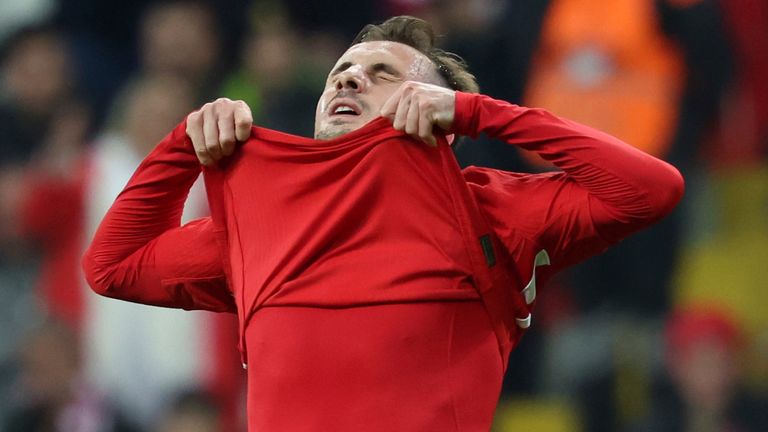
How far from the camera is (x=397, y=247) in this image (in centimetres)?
183

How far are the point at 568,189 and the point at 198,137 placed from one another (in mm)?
590

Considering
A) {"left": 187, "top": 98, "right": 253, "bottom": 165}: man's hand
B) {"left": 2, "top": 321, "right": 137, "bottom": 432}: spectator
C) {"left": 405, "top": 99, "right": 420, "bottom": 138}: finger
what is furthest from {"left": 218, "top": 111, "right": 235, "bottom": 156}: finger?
{"left": 2, "top": 321, "right": 137, "bottom": 432}: spectator

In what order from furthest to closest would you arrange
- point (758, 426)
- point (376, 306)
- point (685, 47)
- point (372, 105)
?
point (685, 47) → point (758, 426) → point (372, 105) → point (376, 306)

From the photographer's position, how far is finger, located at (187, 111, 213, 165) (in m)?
1.93

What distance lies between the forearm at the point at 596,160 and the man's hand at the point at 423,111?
0.7 inches

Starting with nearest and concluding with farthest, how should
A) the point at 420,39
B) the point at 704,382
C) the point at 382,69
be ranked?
the point at 382,69 → the point at 420,39 → the point at 704,382

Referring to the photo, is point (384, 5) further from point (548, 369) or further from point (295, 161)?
point (295, 161)

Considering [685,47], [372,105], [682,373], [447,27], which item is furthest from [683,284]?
[372,105]

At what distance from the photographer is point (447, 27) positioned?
3.75m

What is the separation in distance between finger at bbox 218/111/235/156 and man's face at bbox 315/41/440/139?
0.20 metres

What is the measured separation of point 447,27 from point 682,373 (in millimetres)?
1257

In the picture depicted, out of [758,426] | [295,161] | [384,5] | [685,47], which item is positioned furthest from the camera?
[384,5]

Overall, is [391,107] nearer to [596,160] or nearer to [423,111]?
[423,111]

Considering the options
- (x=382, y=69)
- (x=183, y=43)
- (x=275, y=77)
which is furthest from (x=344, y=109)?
(x=183, y=43)
